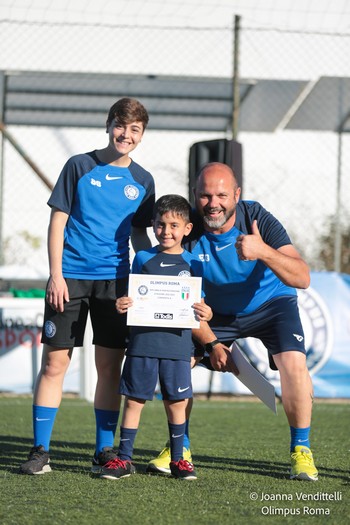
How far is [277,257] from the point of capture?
4055mm

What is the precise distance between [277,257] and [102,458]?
1.22 meters

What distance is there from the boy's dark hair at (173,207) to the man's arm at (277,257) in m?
0.29

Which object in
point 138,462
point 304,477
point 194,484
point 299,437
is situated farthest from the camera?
point 138,462

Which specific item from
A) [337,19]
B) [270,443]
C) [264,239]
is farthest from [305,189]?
[264,239]

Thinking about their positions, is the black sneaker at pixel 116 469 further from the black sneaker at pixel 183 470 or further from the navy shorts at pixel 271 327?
the navy shorts at pixel 271 327

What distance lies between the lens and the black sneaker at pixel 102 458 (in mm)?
4125

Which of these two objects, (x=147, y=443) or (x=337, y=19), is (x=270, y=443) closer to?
(x=147, y=443)

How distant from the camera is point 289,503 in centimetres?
338

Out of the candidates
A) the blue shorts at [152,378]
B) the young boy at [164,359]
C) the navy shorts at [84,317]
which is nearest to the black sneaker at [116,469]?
the young boy at [164,359]

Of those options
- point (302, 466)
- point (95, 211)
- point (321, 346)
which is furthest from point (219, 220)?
point (321, 346)

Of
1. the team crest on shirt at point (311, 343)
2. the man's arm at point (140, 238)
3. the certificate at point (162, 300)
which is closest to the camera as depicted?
the certificate at point (162, 300)

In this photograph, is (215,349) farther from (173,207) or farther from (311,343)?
(311,343)

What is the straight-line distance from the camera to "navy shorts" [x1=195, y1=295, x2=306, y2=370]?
427cm

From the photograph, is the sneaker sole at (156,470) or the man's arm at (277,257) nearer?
the man's arm at (277,257)
